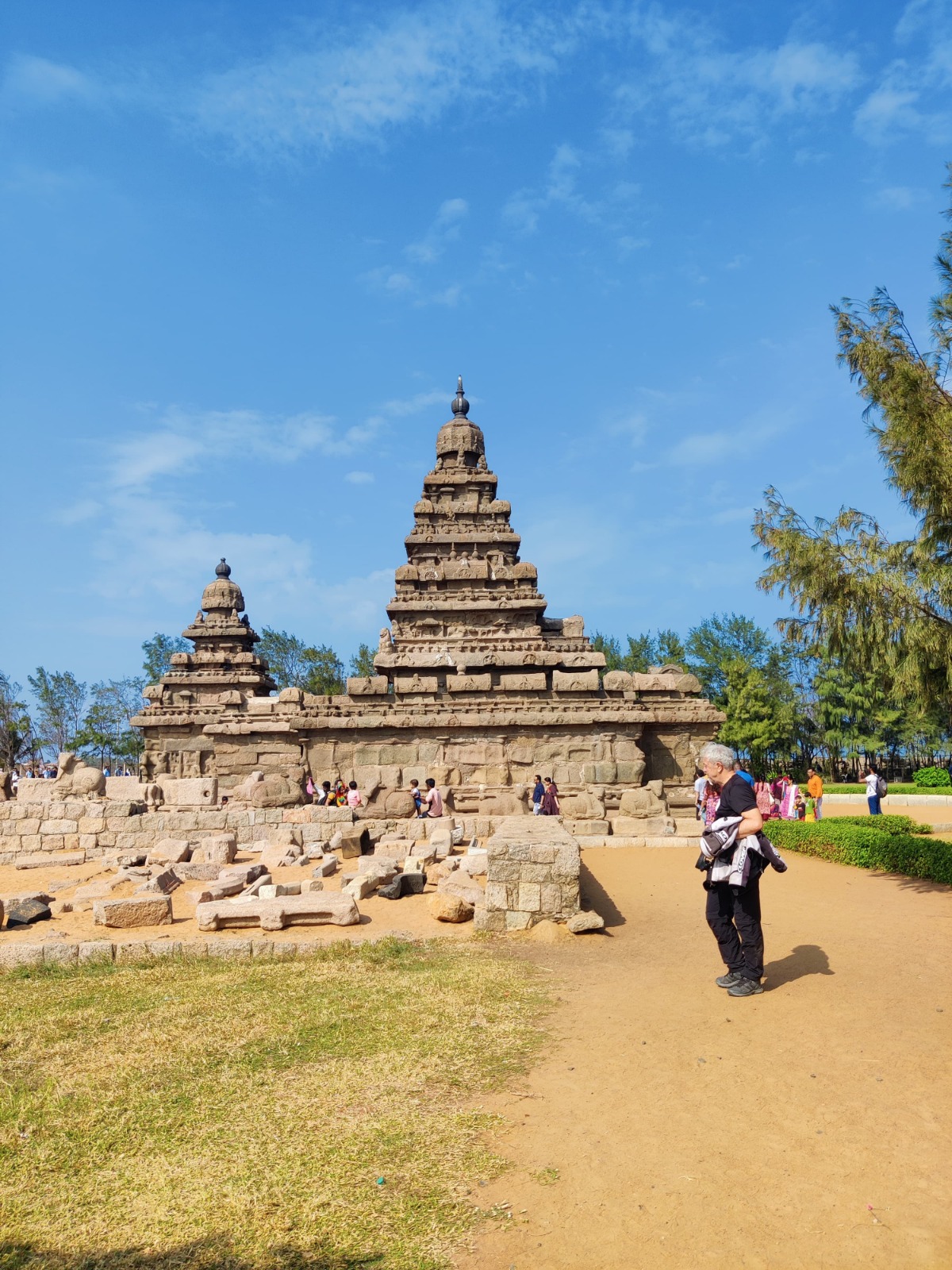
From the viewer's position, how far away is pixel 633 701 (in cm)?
1597

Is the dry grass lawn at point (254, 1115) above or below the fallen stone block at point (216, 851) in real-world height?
below

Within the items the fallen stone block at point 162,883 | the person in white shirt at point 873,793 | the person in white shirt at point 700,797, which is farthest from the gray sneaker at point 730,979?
the person in white shirt at point 873,793

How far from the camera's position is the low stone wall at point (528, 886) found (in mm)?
7457

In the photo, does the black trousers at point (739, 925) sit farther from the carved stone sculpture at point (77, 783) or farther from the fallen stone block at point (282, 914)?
the carved stone sculpture at point (77, 783)

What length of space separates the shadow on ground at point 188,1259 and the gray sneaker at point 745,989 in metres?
3.44

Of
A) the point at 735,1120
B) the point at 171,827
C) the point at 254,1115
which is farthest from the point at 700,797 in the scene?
the point at 254,1115

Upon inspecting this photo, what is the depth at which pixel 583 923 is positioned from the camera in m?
7.39

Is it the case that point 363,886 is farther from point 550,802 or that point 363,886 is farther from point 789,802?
point 789,802

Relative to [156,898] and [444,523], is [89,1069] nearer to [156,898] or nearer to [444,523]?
[156,898]

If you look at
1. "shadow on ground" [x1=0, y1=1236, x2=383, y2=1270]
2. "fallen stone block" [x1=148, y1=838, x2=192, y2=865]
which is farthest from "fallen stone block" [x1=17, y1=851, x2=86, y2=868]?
"shadow on ground" [x1=0, y1=1236, x2=383, y2=1270]

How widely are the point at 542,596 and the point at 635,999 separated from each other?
647 inches

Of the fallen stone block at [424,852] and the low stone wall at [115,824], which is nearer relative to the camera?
the fallen stone block at [424,852]

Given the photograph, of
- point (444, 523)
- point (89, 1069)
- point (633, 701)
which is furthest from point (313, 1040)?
point (444, 523)

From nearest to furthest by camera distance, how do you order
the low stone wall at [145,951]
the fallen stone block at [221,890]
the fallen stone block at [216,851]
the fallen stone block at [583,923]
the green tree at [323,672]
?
1. the low stone wall at [145,951]
2. the fallen stone block at [583,923]
3. the fallen stone block at [221,890]
4. the fallen stone block at [216,851]
5. the green tree at [323,672]
